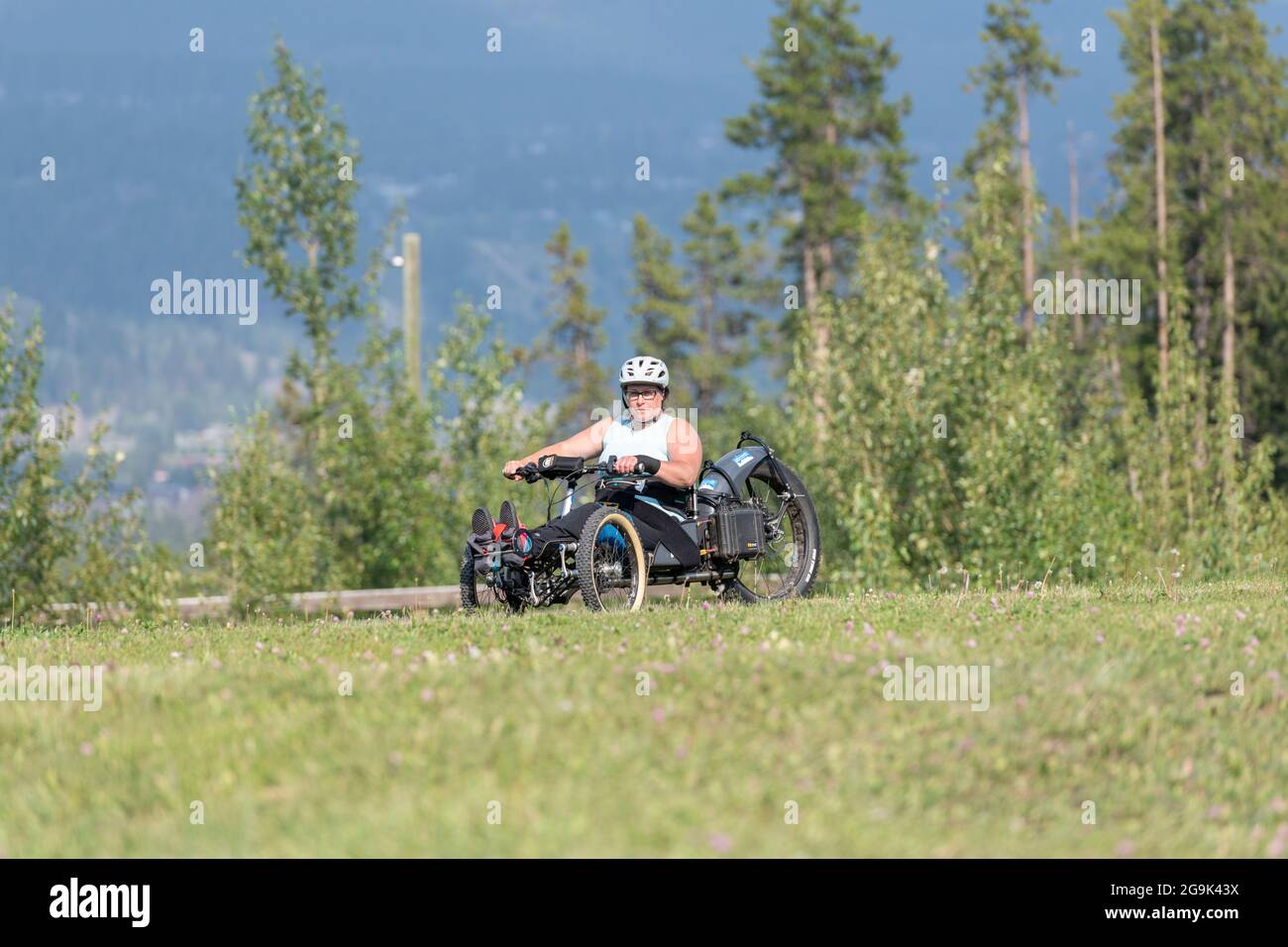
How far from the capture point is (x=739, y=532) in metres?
13.8

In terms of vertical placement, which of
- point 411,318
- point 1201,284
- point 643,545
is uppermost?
point 1201,284

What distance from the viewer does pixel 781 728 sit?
7.46m

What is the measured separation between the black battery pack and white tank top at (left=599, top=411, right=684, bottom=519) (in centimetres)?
41

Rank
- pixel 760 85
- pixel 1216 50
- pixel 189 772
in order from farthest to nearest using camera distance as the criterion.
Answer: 1. pixel 760 85
2. pixel 1216 50
3. pixel 189 772

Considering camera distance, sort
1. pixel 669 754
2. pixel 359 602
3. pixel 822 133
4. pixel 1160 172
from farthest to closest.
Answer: pixel 822 133
pixel 1160 172
pixel 359 602
pixel 669 754

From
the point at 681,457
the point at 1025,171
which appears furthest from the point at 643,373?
the point at 1025,171

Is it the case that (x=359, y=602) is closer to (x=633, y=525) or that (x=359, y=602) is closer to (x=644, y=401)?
(x=644, y=401)

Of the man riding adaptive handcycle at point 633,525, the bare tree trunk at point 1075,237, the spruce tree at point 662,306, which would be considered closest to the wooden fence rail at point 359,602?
the man riding adaptive handcycle at point 633,525

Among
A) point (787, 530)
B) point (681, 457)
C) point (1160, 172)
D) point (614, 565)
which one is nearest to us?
point (614, 565)

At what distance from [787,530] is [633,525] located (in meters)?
2.54

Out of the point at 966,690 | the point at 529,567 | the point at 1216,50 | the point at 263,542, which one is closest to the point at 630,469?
the point at 529,567

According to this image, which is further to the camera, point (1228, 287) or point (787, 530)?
point (1228, 287)
